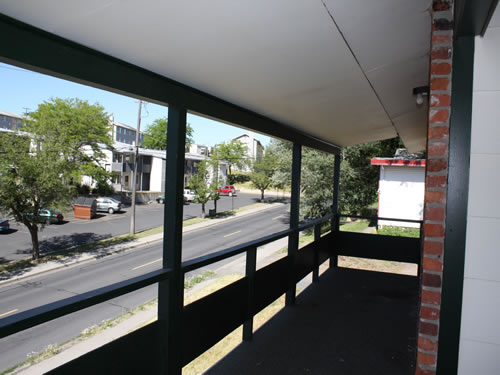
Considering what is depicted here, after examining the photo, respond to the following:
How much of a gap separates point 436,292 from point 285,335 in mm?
2335

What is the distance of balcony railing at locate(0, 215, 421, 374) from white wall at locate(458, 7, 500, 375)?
5.57 ft

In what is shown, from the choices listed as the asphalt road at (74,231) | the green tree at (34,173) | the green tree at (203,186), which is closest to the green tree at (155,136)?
the asphalt road at (74,231)

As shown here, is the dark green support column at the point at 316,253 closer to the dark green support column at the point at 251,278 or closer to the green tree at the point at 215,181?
the dark green support column at the point at 251,278

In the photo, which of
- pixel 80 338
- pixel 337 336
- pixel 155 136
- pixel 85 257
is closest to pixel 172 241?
pixel 337 336

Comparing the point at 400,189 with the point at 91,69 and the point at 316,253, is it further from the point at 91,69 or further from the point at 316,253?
the point at 91,69

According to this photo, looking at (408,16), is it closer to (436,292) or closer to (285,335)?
(436,292)

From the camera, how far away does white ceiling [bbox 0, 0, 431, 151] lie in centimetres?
132

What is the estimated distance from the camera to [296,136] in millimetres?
4352

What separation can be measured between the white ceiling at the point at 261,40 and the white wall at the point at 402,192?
37.6 feet

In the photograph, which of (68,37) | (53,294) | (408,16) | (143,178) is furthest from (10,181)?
(143,178)

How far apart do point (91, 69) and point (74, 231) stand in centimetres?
1946

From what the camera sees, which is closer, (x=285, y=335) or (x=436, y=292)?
(x=436, y=292)

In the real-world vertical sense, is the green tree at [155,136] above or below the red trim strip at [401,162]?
above

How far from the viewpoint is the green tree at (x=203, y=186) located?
888 inches
